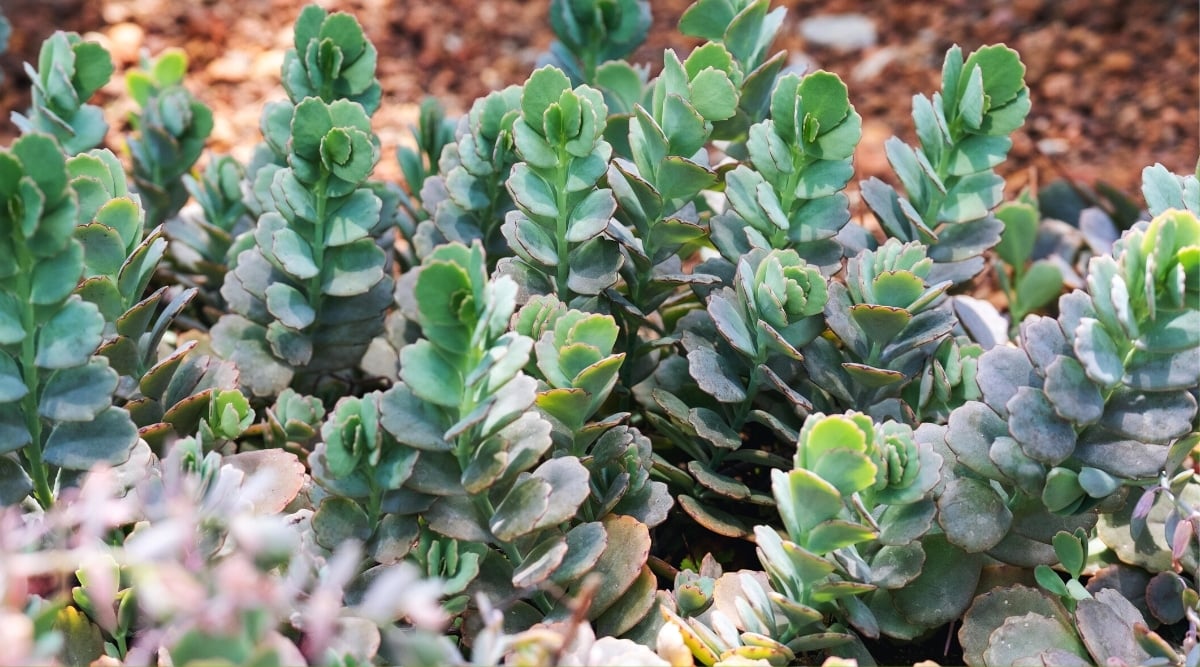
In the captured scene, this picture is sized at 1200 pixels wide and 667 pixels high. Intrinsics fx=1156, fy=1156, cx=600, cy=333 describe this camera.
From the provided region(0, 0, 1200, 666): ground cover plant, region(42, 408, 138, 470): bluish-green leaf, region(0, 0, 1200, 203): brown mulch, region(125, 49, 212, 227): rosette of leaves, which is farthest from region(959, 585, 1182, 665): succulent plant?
region(0, 0, 1200, 203): brown mulch

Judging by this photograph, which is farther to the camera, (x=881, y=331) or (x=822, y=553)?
(x=881, y=331)

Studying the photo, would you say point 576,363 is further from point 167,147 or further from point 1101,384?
point 167,147

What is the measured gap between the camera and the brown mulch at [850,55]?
2.45 meters

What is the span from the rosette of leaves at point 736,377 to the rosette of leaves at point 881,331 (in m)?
0.03

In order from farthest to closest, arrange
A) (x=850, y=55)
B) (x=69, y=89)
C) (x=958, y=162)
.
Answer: (x=850, y=55) < (x=69, y=89) < (x=958, y=162)

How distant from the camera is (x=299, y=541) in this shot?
967 mm

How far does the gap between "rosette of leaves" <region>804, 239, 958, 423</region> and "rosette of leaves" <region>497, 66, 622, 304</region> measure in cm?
23

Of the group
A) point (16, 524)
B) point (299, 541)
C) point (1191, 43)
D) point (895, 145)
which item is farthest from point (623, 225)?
point (1191, 43)

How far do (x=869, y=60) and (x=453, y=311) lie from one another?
6.99ft

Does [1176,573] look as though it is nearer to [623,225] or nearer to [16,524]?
[623,225]

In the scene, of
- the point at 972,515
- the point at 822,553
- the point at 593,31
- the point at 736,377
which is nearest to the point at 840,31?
the point at 593,31

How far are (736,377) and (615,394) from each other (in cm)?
15

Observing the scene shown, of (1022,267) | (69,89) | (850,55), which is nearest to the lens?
(69,89)

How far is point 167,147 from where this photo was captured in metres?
1.51
